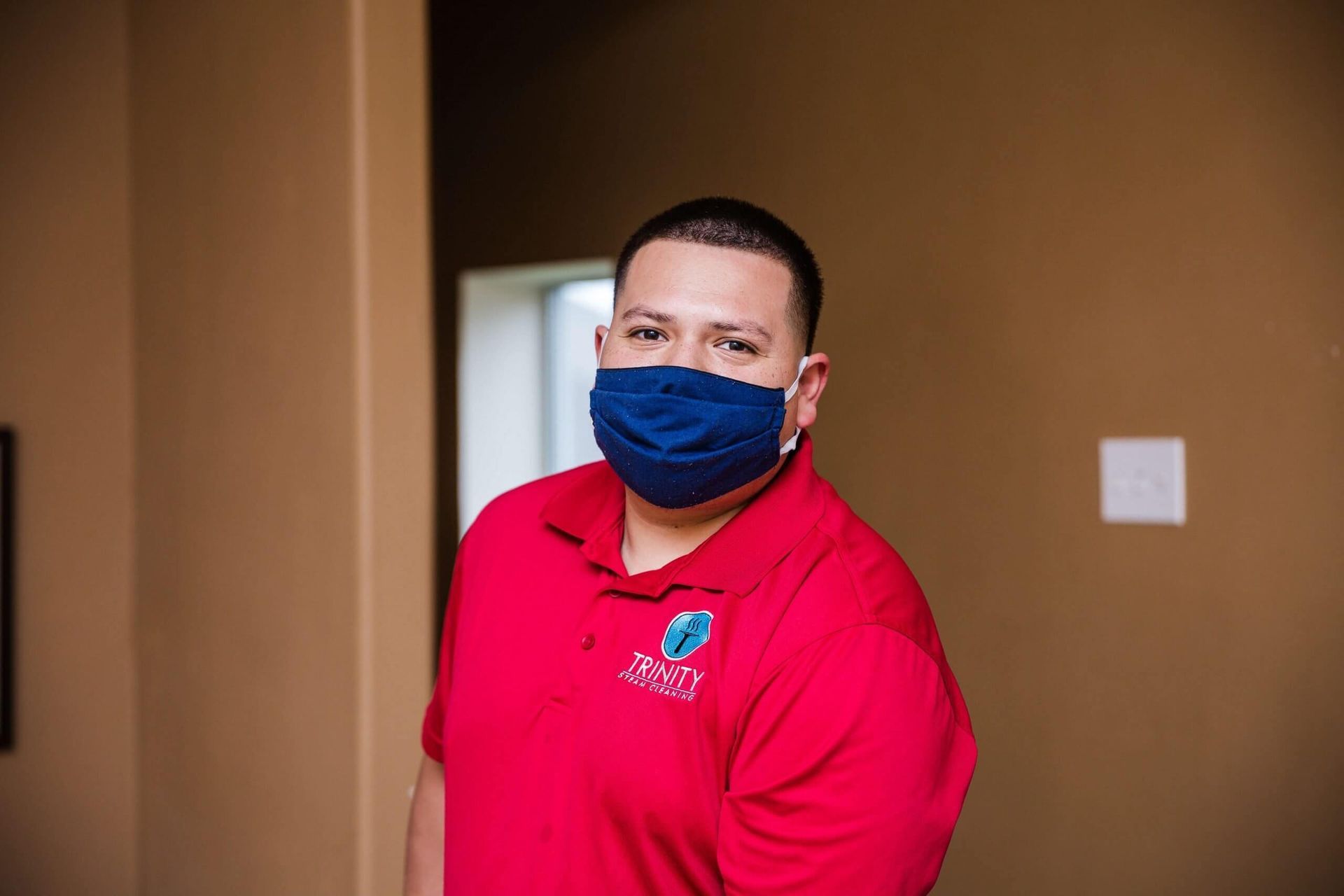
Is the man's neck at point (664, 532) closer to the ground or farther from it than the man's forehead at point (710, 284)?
closer to the ground

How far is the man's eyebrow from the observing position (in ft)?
3.61

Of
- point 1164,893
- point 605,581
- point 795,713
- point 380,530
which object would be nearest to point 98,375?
point 380,530

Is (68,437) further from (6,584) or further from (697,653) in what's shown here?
(697,653)

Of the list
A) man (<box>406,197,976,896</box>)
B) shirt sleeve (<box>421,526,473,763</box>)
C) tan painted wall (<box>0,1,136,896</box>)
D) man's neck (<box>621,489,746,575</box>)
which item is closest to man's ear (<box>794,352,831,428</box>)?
man (<box>406,197,976,896</box>)

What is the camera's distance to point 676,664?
0.99 meters

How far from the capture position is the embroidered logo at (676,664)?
0.97m

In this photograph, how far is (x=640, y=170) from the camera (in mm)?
2658

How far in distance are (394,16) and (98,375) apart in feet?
3.13

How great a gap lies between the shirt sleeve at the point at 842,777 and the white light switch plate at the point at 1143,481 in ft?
3.66

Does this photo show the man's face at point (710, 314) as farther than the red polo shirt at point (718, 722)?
Yes

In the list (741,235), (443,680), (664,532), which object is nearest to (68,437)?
(443,680)

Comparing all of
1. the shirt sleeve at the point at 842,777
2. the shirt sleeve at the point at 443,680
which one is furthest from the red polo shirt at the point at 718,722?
the shirt sleeve at the point at 443,680

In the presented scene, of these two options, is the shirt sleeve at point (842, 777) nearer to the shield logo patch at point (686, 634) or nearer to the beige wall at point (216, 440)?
the shield logo patch at point (686, 634)

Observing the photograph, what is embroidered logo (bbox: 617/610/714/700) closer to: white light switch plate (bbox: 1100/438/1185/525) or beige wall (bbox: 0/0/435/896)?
beige wall (bbox: 0/0/435/896)
